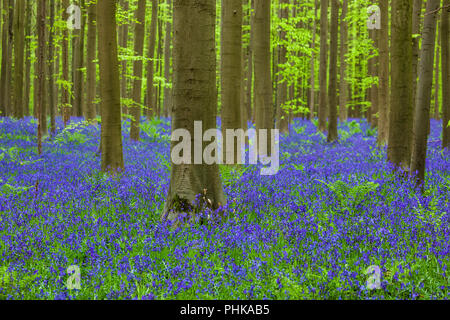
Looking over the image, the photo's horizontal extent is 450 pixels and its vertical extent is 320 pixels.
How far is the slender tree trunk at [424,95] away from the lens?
671 centimetres

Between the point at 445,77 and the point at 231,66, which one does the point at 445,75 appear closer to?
the point at 445,77

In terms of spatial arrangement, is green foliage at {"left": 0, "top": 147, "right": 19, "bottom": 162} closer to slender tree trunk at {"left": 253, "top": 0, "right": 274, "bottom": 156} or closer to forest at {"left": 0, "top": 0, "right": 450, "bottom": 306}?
forest at {"left": 0, "top": 0, "right": 450, "bottom": 306}

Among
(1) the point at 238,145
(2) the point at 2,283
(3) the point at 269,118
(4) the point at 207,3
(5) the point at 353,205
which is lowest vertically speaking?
(2) the point at 2,283

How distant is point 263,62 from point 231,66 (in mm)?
2095

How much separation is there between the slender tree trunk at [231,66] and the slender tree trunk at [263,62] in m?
1.66

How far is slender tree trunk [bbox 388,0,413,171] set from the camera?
25.9 feet

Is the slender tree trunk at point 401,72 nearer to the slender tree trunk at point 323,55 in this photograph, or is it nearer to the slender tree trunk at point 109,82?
the slender tree trunk at point 109,82

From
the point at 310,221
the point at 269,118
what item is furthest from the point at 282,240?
the point at 269,118

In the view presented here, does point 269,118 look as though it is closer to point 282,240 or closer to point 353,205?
point 353,205

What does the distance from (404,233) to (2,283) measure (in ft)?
15.0

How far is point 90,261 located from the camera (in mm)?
4043

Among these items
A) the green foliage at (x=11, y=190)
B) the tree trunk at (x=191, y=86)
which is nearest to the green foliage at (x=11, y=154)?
the green foliage at (x=11, y=190)

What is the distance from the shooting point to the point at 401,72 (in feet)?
26.1

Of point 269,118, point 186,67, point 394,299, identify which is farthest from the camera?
point 269,118
